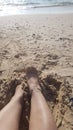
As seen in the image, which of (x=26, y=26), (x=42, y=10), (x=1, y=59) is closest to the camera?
(x=1, y=59)

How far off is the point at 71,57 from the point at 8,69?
3.39 ft

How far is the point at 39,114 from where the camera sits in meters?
2.22

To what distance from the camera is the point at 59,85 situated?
9.61ft

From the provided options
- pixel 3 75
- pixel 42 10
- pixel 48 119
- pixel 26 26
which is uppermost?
pixel 48 119

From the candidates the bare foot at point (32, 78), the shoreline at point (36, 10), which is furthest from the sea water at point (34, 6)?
the bare foot at point (32, 78)

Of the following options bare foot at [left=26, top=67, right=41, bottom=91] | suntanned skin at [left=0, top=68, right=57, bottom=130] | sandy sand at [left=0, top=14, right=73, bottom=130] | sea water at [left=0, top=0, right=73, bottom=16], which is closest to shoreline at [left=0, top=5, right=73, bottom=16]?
sea water at [left=0, top=0, right=73, bottom=16]

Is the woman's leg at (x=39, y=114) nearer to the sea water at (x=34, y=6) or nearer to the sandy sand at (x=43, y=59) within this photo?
the sandy sand at (x=43, y=59)

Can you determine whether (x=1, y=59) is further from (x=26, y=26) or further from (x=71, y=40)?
(x=26, y=26)

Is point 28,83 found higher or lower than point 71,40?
higher

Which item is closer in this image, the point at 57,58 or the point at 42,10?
the point at 57,58

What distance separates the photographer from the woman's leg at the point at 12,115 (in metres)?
2.09

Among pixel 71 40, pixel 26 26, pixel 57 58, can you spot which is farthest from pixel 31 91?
pixel 26 26

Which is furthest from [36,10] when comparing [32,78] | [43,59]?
[32,78]

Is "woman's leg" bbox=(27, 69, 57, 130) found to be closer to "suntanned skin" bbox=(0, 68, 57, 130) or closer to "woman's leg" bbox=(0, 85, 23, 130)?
"suntanned skin" bbox=(0, 68, 57, 130)
